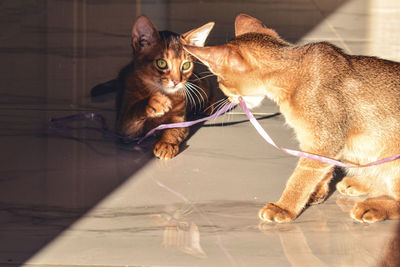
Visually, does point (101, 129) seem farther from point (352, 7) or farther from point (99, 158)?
point (352, 7)

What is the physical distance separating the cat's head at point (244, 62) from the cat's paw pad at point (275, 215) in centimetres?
37

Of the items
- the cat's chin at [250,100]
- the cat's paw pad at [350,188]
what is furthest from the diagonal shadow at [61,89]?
the cat's paw pad at [350,188]

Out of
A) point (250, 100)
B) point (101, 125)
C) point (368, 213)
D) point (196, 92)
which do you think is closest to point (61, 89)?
point (101, 125)

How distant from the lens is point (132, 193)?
216 cm

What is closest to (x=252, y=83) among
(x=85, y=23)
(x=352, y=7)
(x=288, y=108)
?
(x=288, y=108)

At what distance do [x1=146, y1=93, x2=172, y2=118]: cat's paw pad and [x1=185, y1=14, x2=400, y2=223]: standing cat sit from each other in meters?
0.51

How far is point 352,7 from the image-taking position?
5.01m

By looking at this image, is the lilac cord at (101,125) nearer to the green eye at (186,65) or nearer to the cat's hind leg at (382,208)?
the green eye at (186,65)

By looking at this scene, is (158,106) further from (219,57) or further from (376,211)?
(376,211)

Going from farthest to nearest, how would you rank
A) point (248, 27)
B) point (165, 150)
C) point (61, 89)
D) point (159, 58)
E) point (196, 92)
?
Answer: point (61, 89) → point (196, 92) → point (159, 58) → point (165, 150) → point (248, 27)

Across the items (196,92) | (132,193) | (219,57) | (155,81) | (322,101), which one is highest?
(219,57)

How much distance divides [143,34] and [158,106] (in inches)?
13.3

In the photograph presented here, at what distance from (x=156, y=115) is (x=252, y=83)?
2.01ft

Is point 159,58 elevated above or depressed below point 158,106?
above
